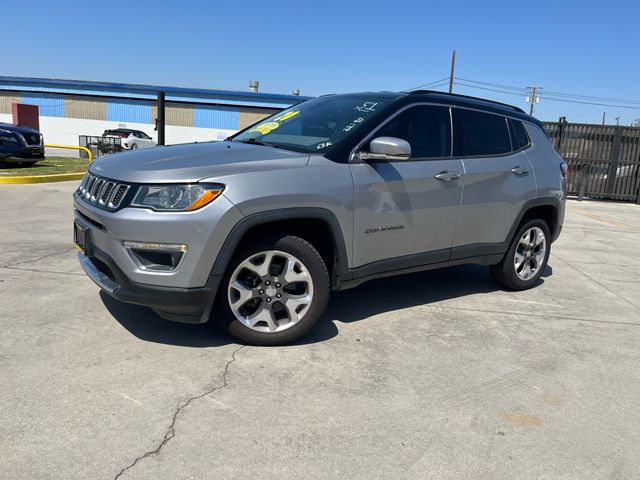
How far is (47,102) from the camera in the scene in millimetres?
46281

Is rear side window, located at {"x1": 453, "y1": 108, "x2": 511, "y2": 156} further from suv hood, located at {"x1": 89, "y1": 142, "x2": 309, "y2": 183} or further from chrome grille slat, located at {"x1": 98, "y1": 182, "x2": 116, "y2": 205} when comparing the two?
chrome grille slat, located at {"x1": 98, "y1": 182, "x2": 116, "y2": 205}

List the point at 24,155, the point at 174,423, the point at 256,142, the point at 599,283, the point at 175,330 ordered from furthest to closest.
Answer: the point at 24,155 → the point at 599,283 → the point at 256,142 → the point at 175,330 → the point at 174,423

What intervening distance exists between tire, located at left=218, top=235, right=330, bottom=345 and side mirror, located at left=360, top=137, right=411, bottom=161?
0.80 metres

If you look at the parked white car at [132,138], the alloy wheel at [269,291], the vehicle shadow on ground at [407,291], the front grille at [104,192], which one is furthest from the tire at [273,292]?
the parked white car at [132,138]

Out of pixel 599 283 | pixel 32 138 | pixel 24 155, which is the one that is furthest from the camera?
pixel 32 138

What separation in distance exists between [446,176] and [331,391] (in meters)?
2.03

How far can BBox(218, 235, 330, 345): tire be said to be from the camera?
3385 millimetres

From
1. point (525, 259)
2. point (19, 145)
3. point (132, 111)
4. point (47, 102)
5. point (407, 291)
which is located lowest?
point (407, 291)

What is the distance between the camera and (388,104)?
4035 mm

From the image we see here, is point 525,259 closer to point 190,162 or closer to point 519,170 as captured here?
point 519,170

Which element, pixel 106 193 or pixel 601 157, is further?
pixel 601 157

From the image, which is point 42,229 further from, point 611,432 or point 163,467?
point 611,432

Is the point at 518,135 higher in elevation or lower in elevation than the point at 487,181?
higher

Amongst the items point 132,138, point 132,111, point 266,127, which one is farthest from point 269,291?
point 132,111
